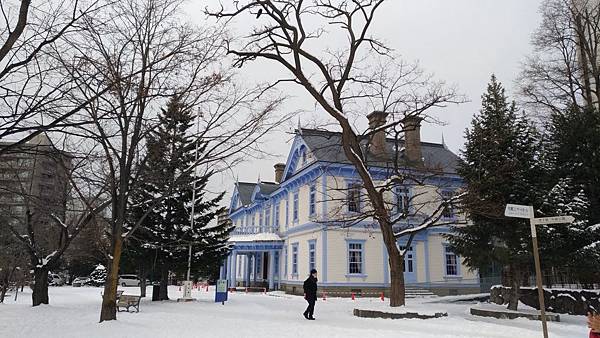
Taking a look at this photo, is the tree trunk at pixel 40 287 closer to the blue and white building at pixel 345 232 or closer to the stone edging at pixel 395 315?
the blue and white building at pixel 345 232

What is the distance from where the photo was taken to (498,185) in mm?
16875

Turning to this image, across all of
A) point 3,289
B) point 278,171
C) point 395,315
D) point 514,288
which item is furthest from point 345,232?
point 278,171

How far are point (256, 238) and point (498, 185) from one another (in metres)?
22.0

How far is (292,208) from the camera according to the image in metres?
34.8

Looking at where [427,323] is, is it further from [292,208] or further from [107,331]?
[292,208]

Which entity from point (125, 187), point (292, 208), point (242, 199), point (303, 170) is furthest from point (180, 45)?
point (242, 199)

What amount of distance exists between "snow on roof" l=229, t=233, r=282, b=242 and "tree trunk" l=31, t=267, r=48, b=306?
623 inches

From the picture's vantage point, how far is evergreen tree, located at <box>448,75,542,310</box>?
16453 millimetres

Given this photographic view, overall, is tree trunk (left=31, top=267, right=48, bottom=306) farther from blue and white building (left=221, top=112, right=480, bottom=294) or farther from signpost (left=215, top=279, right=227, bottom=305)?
blue and white building (left=221, top=112, right=480, bottom=294)

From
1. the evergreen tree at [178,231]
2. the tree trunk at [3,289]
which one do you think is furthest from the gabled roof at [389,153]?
the tree trunk at [3,289]

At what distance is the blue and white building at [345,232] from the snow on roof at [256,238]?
7 centimetres

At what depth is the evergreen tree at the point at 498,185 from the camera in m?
16.5

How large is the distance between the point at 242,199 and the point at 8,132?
41.1 metres

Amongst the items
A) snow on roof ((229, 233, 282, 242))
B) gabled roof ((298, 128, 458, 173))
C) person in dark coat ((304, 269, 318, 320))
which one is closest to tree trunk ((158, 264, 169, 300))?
gabled roof ((298, 128, 458, 173))
